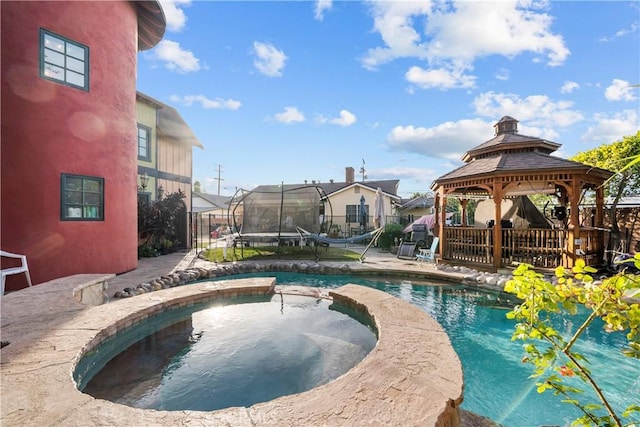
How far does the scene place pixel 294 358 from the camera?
315 cm

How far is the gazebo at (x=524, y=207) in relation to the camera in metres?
7.00

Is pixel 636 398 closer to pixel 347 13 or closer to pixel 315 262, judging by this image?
pixel 315 262

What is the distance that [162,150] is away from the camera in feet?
38.3

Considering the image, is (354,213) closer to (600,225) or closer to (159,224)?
(159,224)

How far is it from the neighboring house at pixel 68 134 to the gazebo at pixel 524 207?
9.01 meters

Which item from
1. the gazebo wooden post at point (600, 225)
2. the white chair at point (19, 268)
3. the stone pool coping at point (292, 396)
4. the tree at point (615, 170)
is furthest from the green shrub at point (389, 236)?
the white chair at point (19, 268)

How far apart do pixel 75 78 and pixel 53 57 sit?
45cm

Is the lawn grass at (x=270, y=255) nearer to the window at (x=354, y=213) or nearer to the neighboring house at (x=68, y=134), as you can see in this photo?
the neighboring house at (x=68, y=134)

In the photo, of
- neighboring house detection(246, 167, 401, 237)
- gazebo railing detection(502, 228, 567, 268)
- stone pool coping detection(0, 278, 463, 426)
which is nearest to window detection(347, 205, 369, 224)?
neighboring house detection(246, 167, 401, 237)

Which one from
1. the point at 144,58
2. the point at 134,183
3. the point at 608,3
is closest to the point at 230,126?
the point at 144,58

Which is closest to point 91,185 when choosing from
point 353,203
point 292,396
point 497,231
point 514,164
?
point 292,396

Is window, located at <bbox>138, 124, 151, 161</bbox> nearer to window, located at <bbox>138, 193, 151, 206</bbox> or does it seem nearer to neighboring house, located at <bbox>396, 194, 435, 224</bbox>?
window, located at <bbox>138, 193, 151, 206</bbox>

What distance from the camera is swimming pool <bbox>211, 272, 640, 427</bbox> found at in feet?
9.17

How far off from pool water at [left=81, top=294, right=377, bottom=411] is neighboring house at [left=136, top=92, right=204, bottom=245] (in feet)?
27.6
